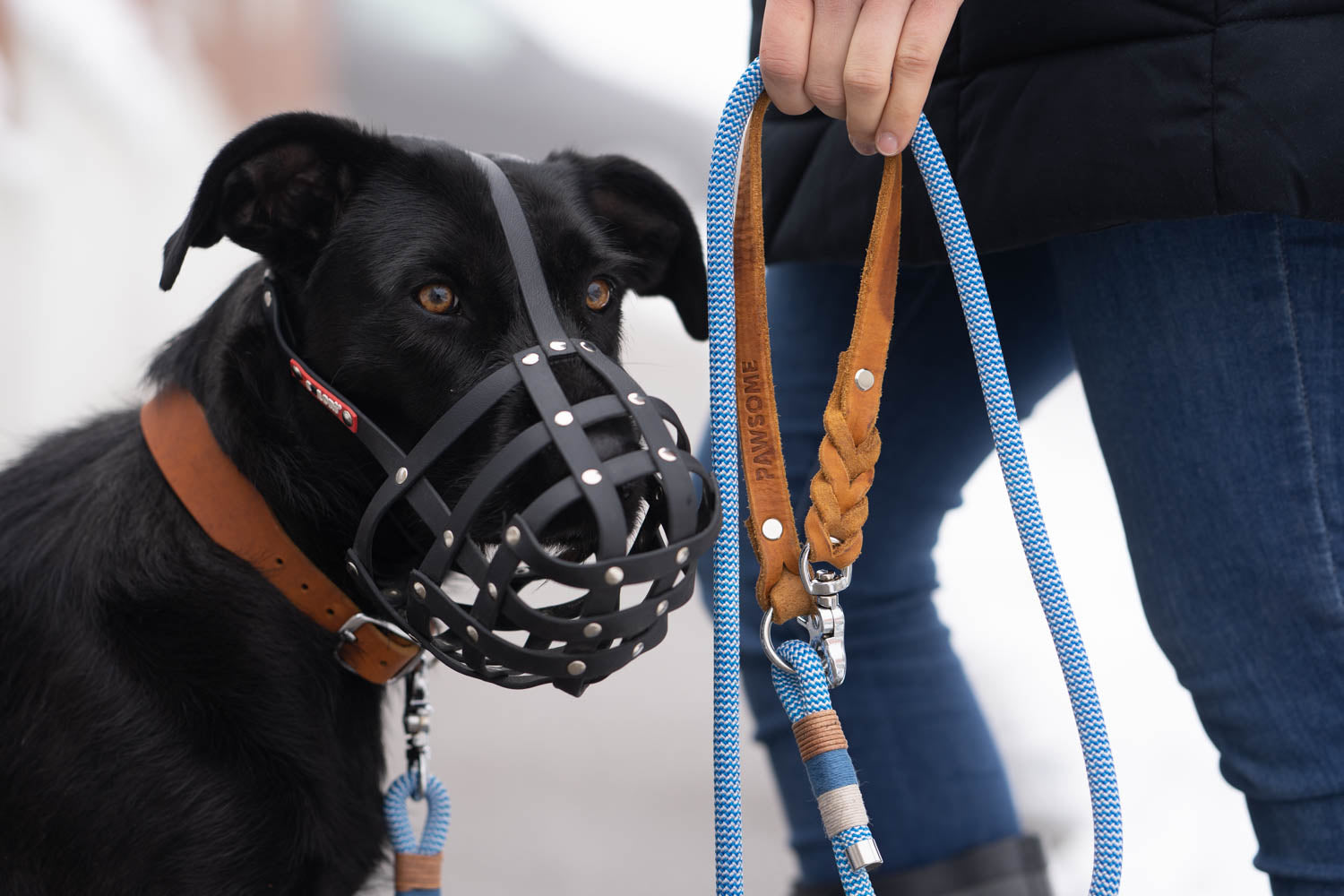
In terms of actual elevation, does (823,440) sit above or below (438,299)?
below

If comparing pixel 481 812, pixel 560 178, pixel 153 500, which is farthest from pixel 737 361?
pixel 481 812

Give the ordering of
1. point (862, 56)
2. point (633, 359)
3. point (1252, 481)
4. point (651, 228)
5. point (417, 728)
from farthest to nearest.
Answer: point (633, 359) < point (651, 228) < point (417, 728) < point (1252, 481) < point (862, 56)

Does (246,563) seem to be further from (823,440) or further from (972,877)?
(972,877)

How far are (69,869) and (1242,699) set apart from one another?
4.36 ft

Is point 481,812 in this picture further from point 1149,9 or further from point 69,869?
point 1149,9

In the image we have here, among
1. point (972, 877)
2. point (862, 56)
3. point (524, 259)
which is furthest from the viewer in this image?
point (972, 877)

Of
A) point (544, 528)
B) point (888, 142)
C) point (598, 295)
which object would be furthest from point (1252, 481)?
point (598, 295)

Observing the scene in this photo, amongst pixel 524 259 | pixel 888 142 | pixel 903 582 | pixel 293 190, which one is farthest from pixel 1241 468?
pixel 293 190

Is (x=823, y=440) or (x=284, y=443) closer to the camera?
(x=823, y=440)

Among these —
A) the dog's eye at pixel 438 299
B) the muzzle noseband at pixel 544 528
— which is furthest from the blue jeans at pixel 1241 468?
the dog's eye at pixel 438 299

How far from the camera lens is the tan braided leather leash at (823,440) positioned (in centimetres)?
111

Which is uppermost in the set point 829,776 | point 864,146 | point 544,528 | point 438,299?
point 864,146

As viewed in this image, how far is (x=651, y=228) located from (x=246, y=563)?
853 mm

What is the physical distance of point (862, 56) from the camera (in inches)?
40.3
